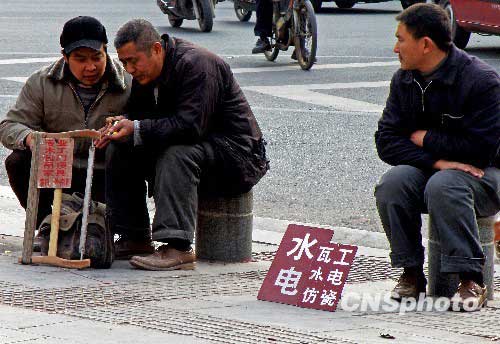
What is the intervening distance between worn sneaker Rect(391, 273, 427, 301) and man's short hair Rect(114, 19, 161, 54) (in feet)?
5.44

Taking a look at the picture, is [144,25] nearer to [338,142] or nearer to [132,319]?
[132,319]

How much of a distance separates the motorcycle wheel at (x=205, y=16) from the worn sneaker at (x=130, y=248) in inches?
476

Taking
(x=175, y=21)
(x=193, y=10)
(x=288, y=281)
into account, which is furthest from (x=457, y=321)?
(x=175, y=21)

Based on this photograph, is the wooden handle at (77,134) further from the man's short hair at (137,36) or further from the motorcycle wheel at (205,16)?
the motorcycle wheel at (205,16)

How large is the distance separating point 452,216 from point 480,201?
0.20 metres

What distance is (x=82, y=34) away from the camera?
20.9 ft

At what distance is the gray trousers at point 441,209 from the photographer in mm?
5430

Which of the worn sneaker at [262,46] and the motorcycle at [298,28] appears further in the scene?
the worn sneaker at [262,46]

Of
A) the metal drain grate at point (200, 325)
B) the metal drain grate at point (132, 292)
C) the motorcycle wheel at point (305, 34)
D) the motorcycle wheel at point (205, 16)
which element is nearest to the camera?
the metal drain grate at point (200, 325)

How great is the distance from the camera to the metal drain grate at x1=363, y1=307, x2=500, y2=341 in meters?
4.99

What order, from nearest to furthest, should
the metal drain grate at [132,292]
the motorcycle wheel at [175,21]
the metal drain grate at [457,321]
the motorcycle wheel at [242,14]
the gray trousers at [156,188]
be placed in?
the metal drain grate at [457,321]
the metal drain grate at [132,292]
the gray trousers at [156,188]
the motorcycle wheel at [175,21]
the motorcycle wheel at [242,14]

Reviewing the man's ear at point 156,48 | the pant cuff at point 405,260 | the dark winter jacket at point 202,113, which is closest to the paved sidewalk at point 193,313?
the pant cuff at point 405,260

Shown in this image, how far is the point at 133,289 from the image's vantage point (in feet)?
18.7

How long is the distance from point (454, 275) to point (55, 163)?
1.99 m
